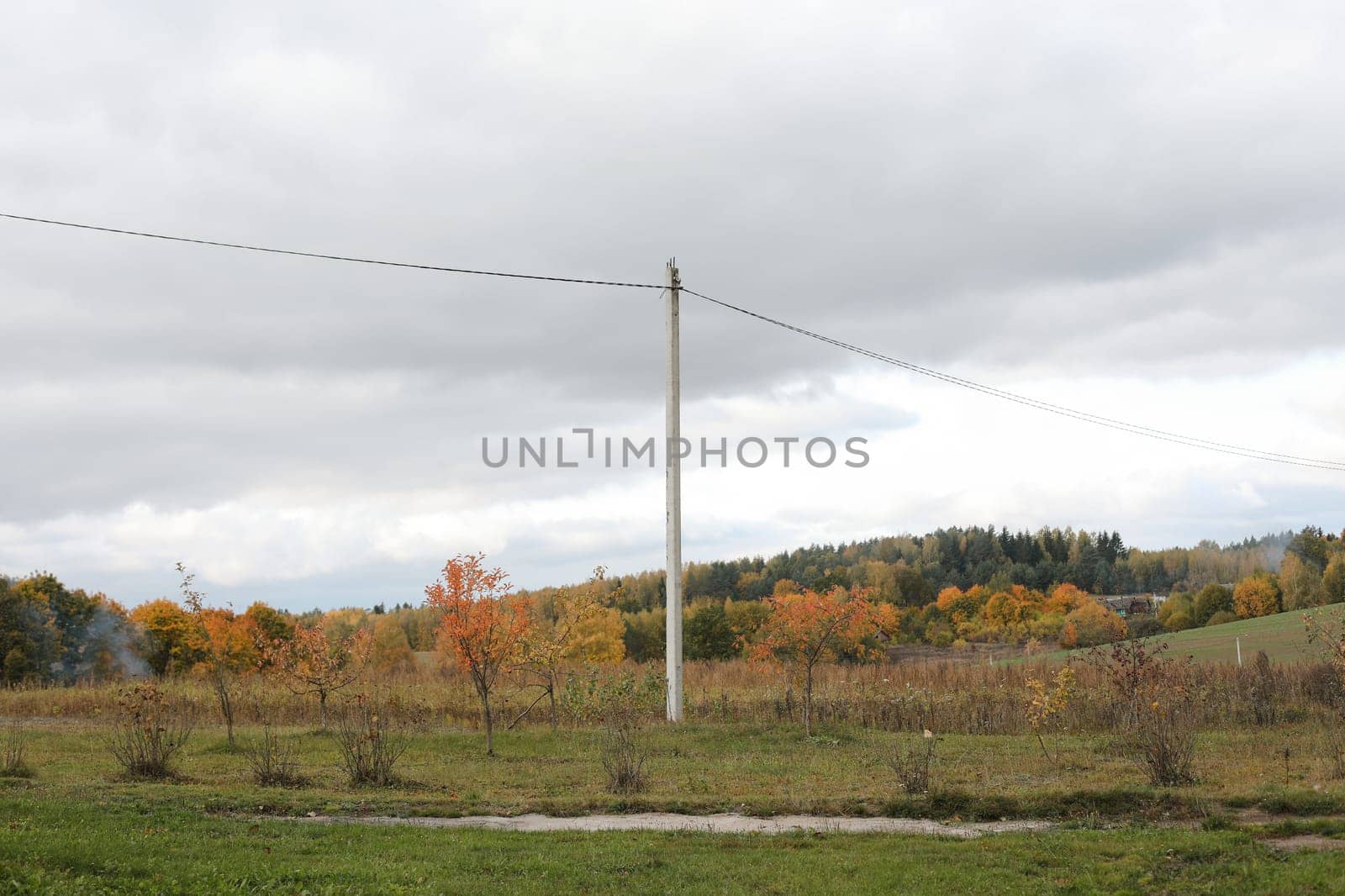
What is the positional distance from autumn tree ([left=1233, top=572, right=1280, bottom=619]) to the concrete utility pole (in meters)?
47.0

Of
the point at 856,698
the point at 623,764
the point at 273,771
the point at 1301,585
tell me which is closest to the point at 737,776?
the point at 623,764

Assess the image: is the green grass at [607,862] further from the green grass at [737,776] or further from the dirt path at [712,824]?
the green grass at [737,776]

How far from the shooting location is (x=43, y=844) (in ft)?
29.5

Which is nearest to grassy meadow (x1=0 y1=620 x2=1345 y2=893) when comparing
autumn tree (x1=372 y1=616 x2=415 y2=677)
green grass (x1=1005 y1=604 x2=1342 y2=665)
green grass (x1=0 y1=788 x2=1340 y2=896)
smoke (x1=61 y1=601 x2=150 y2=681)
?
green grass (x1=0 y1=788 x2=1340 y2=896)

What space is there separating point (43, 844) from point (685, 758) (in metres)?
10.4

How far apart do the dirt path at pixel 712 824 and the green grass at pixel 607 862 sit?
50cm

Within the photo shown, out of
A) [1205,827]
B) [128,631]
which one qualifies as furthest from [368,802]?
[128,631]

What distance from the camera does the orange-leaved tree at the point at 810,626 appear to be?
69.4 ft

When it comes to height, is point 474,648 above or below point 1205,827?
above

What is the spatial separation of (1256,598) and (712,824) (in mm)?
55104

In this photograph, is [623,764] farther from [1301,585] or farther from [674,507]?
[1301,585]

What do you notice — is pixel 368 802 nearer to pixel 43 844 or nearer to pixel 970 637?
pixel 43 844

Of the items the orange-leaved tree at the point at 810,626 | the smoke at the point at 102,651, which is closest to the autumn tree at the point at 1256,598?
the orange-leaved tree at the point at 810,626

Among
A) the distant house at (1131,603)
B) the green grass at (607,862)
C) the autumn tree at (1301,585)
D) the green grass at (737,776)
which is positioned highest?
the autumn tree at (1301,585)
